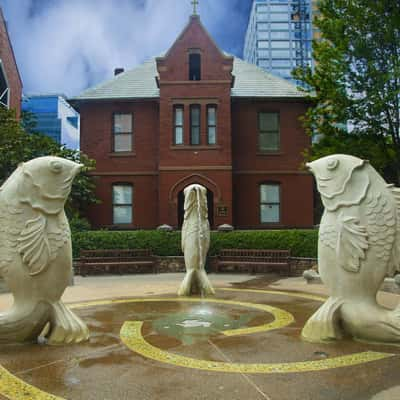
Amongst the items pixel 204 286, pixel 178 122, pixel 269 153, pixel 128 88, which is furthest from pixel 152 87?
pixel 204 286

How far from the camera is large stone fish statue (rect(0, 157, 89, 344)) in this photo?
4848mm

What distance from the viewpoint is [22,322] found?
192 inches

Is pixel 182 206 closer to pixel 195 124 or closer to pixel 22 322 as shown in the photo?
pixel 195 124

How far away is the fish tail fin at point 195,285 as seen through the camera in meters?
9.16

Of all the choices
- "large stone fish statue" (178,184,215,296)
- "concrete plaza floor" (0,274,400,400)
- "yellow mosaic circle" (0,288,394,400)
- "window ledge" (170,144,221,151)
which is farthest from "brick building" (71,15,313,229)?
"yellow mosaic circle" (0,288,394,400)

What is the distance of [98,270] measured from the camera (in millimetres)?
15141

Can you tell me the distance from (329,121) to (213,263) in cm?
687

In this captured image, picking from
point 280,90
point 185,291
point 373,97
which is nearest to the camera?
point 185,291

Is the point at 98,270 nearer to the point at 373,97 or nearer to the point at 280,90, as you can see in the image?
the point at 373,97

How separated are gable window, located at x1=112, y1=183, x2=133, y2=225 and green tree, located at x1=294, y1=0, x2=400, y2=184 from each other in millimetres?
10567

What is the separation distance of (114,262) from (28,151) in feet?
18.5

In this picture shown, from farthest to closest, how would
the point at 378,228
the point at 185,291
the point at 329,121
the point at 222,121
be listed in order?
the point at 222,121 < the point at 329,121 < the point at 185,291 < the point at 378,228

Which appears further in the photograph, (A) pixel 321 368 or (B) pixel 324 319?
(B) pixel 324 319

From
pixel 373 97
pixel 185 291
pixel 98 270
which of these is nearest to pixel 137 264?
pixel 98 270
